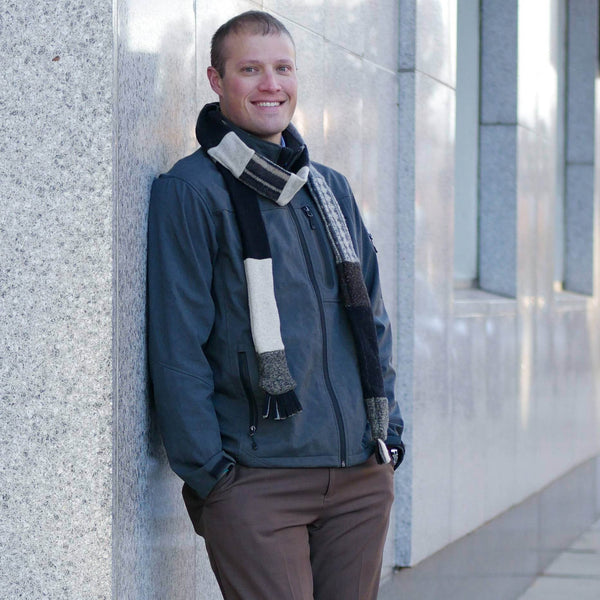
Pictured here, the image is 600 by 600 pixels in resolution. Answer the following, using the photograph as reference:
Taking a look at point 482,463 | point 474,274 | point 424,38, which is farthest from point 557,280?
point 424,38

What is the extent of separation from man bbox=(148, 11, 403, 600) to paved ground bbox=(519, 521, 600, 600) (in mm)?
4551

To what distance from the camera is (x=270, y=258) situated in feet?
9.82

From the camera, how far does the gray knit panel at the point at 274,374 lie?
2955 millimetres

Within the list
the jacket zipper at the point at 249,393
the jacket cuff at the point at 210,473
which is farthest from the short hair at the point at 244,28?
the jacket cuff at the point at 210,473

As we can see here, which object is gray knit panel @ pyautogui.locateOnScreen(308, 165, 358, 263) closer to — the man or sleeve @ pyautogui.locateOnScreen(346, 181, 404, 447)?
the man

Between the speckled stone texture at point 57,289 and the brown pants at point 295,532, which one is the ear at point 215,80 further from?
the brown pants at point 295,532

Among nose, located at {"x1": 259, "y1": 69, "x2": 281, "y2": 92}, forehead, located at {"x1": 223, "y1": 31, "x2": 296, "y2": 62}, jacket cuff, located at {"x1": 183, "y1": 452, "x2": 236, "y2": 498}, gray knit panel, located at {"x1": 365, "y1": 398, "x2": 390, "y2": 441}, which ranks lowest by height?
jacket cuff, located at {"x1": 183, "y1": 452, "x2": 236, "y2": 498}

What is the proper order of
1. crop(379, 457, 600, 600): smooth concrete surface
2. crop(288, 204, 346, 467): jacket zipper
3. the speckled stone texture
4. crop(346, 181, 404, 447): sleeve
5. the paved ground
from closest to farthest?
the speckled stone texture → crop(288, 204, 346, 467): jacket zipper → crop(346, 181, 404, 447): sleeve → crop(379, 457, 600, 600): smooth concrete surface → the paved ground

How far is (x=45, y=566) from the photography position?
2.98 meters

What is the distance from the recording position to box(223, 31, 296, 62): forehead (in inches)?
124

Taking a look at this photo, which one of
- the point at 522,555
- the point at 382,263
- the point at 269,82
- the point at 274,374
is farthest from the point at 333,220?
the point at 522,555

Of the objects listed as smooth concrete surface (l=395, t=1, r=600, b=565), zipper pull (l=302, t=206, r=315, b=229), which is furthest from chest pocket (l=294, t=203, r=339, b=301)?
smooth concrete surface (l=395, t=1, r=600, b=565)

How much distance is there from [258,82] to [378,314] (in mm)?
786

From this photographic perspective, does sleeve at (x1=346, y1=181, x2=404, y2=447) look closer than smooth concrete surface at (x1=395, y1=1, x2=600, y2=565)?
Yes
